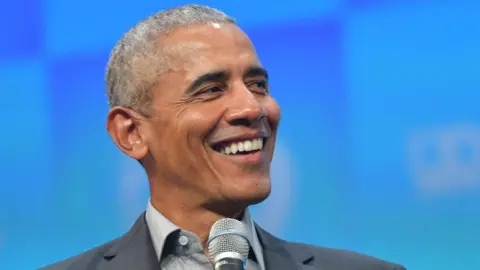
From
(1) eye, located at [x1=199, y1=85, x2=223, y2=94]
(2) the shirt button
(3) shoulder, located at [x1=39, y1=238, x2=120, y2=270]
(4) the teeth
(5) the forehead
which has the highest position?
(5) the forehead

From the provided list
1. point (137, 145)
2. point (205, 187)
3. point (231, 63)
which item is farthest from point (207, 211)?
point (231, 63)

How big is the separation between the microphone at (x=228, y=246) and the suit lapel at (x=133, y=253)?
478 mm

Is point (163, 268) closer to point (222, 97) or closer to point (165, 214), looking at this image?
point (165, 214)

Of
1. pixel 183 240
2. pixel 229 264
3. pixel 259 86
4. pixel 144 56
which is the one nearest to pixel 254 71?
pixel 259 86

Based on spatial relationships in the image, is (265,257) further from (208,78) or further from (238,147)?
(208,78)

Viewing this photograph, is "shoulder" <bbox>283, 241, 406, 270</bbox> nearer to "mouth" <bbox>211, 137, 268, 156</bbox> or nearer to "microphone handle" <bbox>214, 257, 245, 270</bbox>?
"mouth" <bbox>211, 137, 268, 156</bbox>

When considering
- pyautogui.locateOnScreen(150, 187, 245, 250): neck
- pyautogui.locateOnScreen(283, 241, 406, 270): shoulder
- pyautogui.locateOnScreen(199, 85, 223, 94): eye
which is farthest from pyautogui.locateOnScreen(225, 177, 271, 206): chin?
pyautogui.locateOnScreen(283, 241, 406, 270): shoulder

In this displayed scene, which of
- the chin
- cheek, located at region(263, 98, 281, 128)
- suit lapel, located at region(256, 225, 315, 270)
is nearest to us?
the chin

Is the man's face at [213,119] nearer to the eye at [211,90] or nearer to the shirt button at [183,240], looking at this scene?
the eye at [211,90]

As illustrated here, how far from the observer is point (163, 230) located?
178cm

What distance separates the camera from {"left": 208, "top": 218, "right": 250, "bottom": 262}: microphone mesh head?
128 centimetres

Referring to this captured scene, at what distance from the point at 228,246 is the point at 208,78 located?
52 centimetres

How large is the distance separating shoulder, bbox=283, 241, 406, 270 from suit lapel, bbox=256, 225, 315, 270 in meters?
0.02

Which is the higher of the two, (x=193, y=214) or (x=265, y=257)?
(x=193, y=214)
